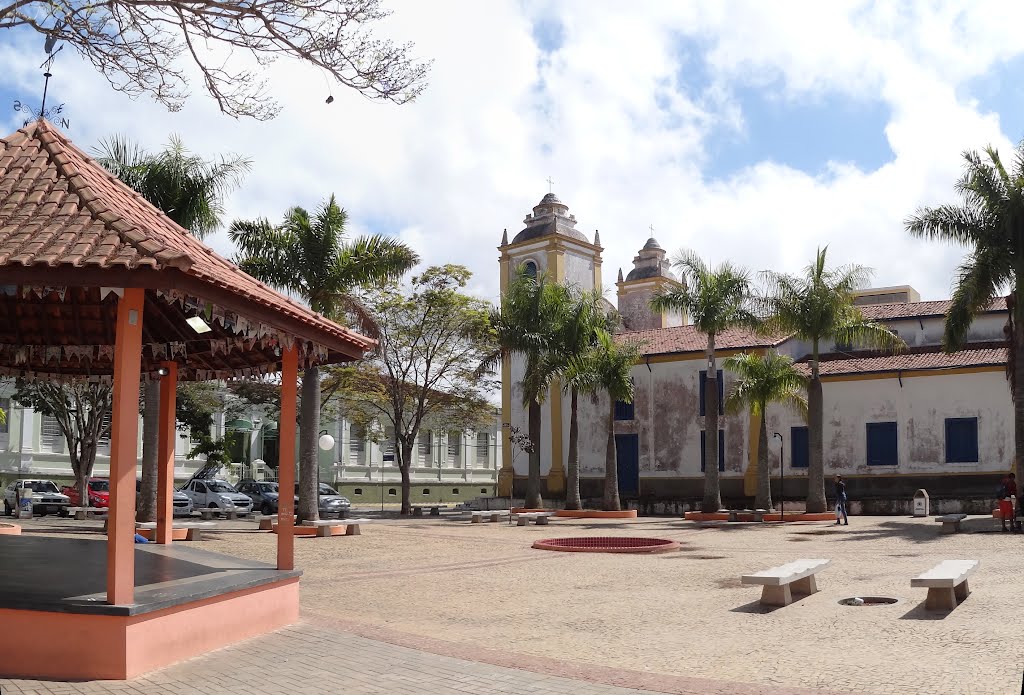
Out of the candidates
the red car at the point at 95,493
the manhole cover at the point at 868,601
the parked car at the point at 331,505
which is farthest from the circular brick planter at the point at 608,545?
the red car at the point at 95,493

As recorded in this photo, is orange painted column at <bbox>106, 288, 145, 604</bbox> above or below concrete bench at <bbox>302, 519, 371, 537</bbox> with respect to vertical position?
above

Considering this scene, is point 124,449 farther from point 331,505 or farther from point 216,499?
point 216,499

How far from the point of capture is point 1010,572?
47.5 ft

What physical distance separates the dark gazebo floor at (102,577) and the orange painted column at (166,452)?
0.79 metres

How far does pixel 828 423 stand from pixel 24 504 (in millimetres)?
29160

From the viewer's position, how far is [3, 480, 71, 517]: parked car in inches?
1268

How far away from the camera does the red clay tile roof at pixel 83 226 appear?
759cm

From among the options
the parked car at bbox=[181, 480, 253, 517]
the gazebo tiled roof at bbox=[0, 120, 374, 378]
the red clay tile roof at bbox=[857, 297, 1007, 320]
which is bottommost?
the parked car at bbox=[181, 480, 253, 517]

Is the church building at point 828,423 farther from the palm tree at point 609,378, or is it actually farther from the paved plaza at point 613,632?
the paved plaza at point 613,632

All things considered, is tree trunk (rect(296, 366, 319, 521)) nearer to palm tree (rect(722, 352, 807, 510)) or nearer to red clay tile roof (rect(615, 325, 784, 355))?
palm tree (rect(722, 352, 807, 510))

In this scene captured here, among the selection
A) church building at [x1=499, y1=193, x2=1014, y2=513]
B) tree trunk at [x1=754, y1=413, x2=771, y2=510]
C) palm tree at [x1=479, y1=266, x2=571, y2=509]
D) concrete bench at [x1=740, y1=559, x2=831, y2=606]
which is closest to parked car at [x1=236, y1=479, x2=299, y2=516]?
palm tree at [x1=479, y1=266, x2=571, y2=509]

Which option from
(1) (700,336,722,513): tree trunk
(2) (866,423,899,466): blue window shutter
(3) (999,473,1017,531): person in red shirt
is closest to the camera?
(3) (999,473,1017,531): person in red shirt

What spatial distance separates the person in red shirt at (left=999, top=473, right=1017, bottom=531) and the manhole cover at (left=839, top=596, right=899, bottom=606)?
40.7ft

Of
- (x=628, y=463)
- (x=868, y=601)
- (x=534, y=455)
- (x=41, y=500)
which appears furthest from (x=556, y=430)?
(x=868, y=601)
